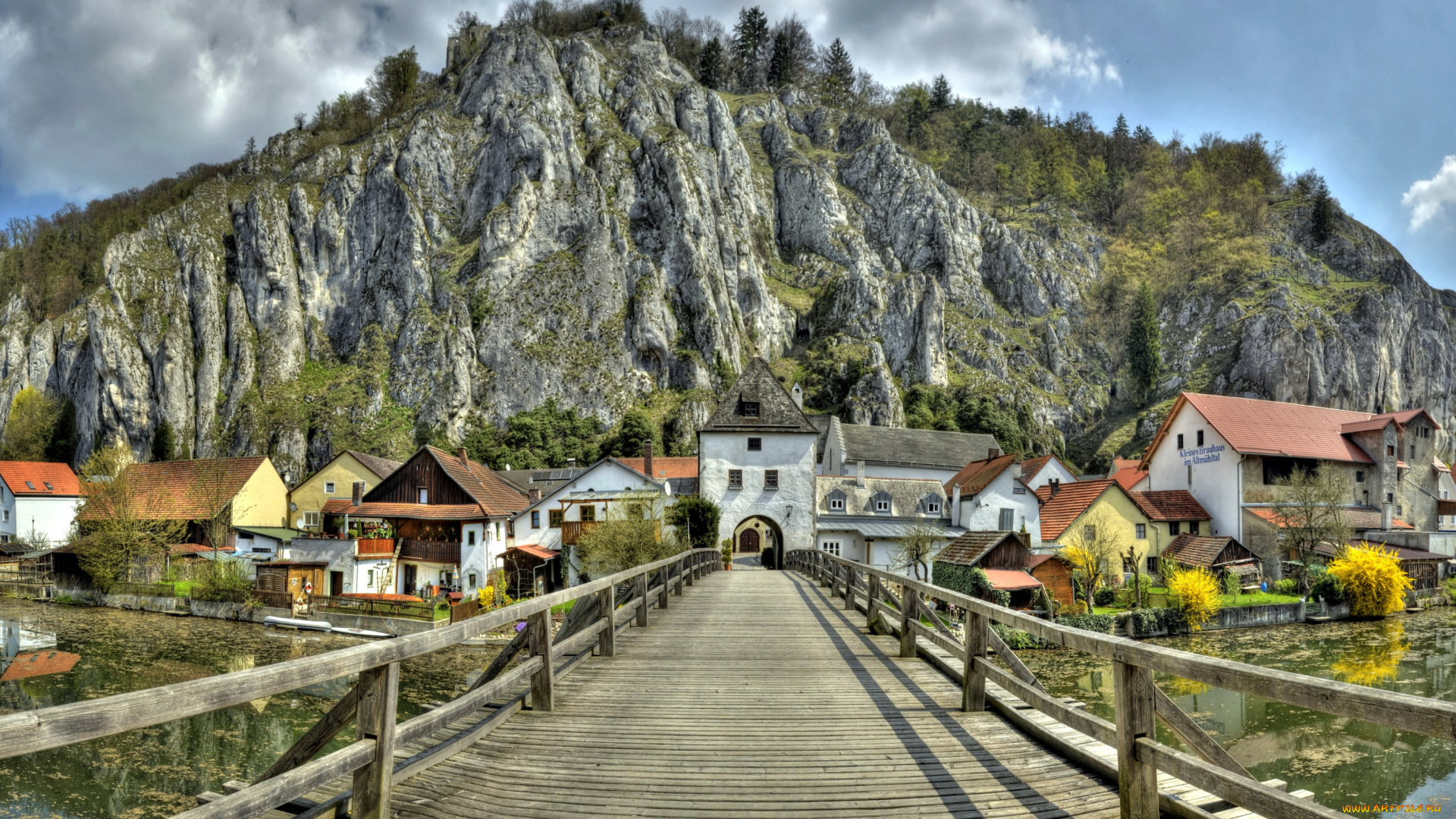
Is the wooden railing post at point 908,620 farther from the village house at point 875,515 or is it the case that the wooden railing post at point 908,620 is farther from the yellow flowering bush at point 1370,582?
the yellow flowering bush at point 1370,582

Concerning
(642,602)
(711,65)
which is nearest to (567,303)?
(711,65)

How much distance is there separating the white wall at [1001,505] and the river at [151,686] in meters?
25.3

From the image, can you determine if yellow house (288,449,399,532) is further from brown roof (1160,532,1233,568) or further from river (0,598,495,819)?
brown roof (1160,532,1233,568)

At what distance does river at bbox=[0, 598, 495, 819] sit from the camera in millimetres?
13438

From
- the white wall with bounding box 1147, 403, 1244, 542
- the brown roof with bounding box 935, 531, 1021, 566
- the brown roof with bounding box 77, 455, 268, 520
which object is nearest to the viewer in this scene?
the brown roof with bounding box 935, 531, 1021, 566

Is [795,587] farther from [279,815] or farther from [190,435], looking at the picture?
[190,435]

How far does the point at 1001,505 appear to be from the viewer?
38.7 metres

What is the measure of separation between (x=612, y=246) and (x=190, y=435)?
4571 cm

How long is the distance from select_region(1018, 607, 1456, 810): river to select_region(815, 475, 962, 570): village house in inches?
496

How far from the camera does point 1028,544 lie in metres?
32.2

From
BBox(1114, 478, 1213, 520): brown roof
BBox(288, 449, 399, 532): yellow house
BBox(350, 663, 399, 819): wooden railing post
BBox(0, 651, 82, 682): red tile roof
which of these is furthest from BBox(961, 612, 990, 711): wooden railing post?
BBox(288, 449, 399, 532): yellow house

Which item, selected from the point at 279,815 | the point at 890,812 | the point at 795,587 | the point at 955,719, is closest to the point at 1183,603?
the point at 795,587

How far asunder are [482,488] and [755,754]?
3647 cm

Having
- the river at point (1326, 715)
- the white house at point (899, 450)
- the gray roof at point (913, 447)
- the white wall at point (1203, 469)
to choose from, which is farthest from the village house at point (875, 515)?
the white wall at point (1203, 469)
